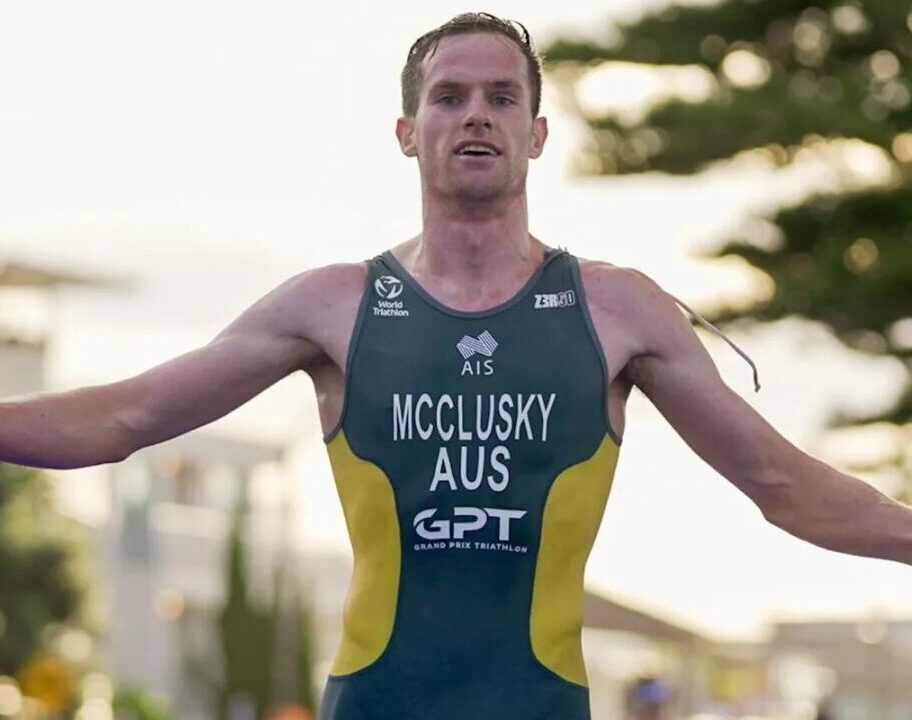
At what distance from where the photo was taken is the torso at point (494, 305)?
559 cm

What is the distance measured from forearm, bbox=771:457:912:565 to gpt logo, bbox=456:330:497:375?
2.18ft

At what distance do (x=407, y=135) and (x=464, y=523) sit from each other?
0.83 metres

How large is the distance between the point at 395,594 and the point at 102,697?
62.9 m

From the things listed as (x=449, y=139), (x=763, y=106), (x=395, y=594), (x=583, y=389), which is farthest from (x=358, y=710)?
(x=763, y=106)

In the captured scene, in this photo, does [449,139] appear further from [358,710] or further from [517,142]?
[358,710]

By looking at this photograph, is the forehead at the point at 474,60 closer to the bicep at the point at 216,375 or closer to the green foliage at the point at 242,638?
the bicep at the point at 216,375

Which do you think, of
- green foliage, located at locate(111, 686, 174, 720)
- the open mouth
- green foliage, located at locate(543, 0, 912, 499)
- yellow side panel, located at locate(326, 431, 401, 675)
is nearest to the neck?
the open mouth

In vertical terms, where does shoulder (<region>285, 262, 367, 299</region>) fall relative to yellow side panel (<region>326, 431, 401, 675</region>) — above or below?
above

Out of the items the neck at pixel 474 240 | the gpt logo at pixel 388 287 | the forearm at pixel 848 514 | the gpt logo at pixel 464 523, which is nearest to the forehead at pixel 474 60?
the neck at pixel 474 240

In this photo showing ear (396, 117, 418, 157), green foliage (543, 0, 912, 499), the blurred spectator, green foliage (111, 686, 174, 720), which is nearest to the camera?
ear (396, 117, 418, 157)

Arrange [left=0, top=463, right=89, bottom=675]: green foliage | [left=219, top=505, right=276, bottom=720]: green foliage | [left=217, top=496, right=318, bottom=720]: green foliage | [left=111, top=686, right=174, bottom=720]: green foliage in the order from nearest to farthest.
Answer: [left=111, top=686, right=174, bottom=720]: green foliage, [left=217, top=496, right=318, bottom=720]: green foliage, [left=0, top=463, right=89, bottom=675]: green foliage, [left=219, top=505, right=276, bottom=720]: green foliage

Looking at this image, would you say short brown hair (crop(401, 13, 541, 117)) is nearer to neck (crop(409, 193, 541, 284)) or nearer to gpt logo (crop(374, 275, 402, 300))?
neck (crop(409, 193, 541, 284))

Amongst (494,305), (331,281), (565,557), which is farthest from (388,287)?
(565,557)

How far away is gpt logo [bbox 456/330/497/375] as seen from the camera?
556 cm
